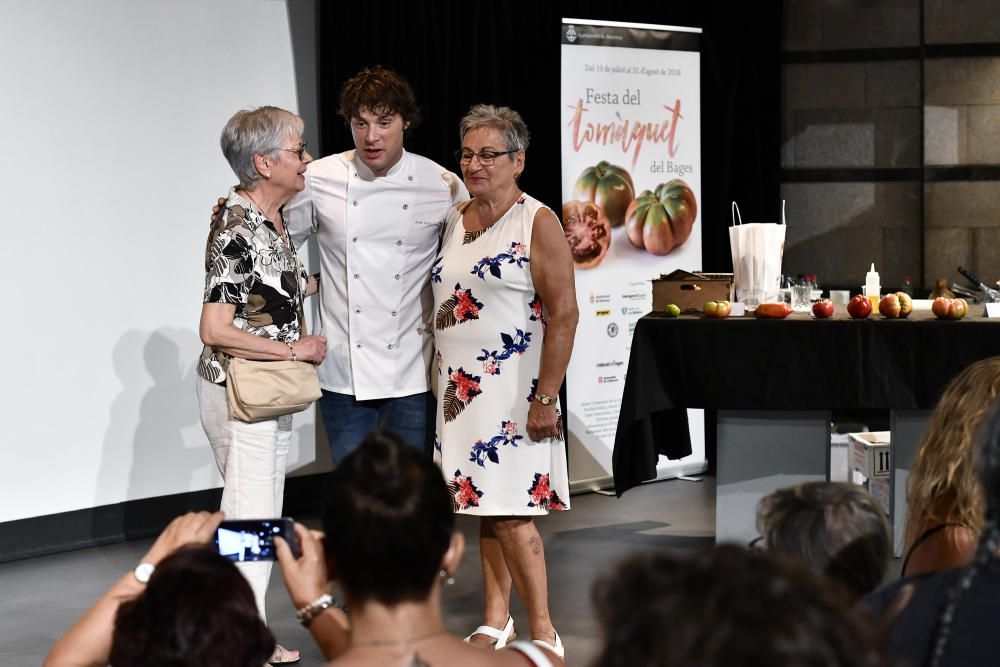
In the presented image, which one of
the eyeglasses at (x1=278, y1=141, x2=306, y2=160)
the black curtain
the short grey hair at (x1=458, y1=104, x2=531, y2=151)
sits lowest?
the eyeglasses at (x1=278, y1=141, x2=306, y2=160)

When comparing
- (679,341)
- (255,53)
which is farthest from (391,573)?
(255,53)

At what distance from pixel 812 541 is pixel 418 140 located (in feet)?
13.5

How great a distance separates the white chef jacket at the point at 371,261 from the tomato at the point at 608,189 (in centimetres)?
215

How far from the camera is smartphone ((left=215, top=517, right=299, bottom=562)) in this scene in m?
1.53

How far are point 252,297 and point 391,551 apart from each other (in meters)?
1.85

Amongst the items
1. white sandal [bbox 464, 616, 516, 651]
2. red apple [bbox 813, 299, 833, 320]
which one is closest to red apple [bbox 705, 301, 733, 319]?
red apple [bbox 813, 299, 833, 320]

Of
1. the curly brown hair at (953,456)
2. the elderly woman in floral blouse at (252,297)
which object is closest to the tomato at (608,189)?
the elderly woman in floral blouse at (252,297)

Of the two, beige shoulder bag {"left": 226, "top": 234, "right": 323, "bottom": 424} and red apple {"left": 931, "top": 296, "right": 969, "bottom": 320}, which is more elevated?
red apple {"left": 931, "top": 296, "right": 969, "bottom": 320}

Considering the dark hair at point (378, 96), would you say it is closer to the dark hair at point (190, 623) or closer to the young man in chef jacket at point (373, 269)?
the young man in chef jacket at point (373, 269)

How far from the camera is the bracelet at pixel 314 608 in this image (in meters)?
1.54

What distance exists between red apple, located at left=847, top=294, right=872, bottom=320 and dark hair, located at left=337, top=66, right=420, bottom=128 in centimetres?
163

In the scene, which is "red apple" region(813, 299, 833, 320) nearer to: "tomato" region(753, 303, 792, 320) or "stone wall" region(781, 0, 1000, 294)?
"tomato" region(753, 303, 792, 320)

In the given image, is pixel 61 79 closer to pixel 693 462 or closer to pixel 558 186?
pixel 558 186

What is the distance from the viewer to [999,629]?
1.05m
